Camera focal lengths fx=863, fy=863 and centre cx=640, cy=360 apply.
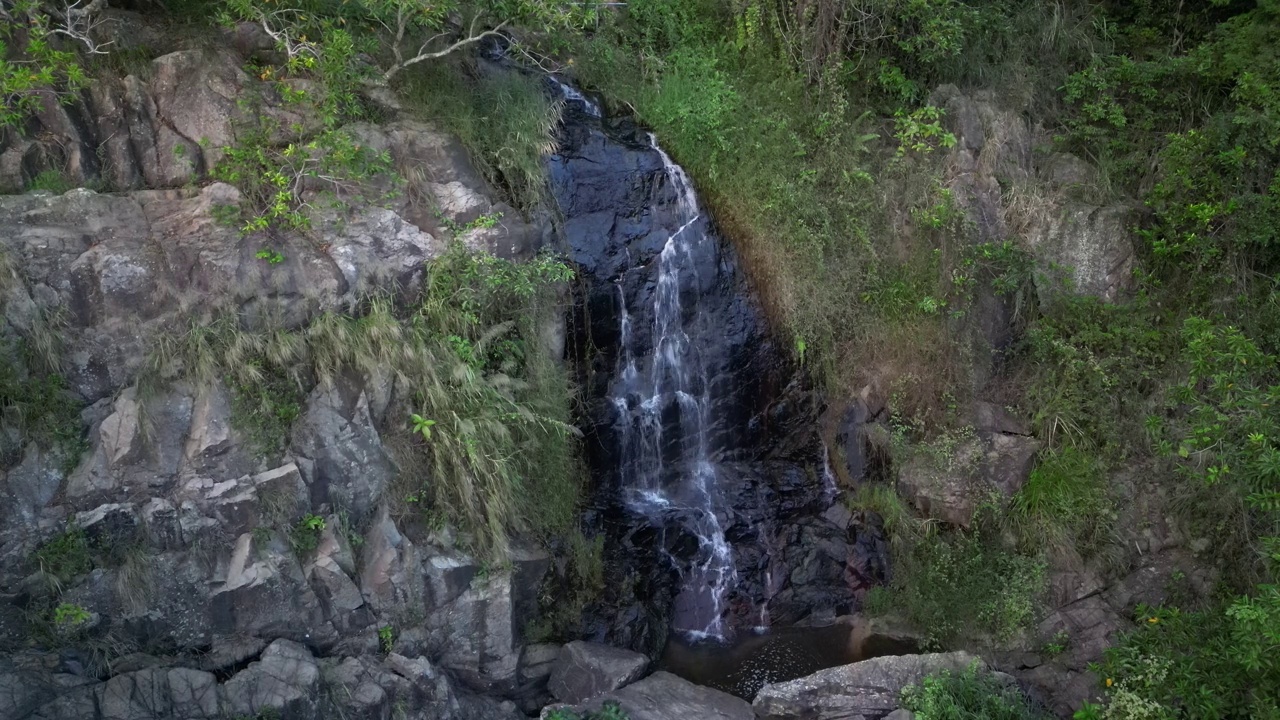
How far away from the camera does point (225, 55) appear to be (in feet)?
27.5

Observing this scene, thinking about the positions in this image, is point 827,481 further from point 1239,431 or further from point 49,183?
point 49,183

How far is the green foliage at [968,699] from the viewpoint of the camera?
290 inches

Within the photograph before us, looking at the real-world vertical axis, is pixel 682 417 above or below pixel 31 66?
below

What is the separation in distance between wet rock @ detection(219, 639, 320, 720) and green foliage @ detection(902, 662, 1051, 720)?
5062 mm

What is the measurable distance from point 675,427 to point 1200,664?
5210mm

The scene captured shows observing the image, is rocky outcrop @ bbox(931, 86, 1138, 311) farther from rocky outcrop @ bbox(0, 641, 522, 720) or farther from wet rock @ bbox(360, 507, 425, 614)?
rocky outcrop @ bbox(0, 641, 522, 720)

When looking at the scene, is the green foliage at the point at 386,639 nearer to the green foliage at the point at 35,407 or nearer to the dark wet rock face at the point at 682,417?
the dark wet rock face at the point at 682,417

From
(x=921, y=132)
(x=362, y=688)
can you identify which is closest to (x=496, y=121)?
(x=921, y=132)

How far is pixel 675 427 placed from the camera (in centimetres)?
969

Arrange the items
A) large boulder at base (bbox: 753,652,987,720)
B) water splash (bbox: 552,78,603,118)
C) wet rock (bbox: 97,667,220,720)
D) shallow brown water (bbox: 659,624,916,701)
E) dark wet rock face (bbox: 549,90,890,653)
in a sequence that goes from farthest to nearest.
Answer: water splash (bbox: 552,78,603,118) → dark wet rock face (bbox: 549,90,890,653) → shallow brown water (bbox: 659,624,916,701) → large boulder at base (bbox: 753,652,987,720) → wet rock (bbox: 97,667,220,720)

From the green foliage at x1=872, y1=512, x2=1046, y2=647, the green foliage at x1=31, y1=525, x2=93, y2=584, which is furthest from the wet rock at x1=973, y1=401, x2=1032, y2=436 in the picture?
the green foliage at x1=31, y1=525, x2=93, y2=584

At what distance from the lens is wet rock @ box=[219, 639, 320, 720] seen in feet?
21.8

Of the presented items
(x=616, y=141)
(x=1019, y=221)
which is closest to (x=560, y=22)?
(x=616, y=141)

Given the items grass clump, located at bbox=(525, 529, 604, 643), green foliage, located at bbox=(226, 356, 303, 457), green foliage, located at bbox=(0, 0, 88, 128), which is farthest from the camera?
grass clump, located at bbox=(525, 529, 604, 643)
